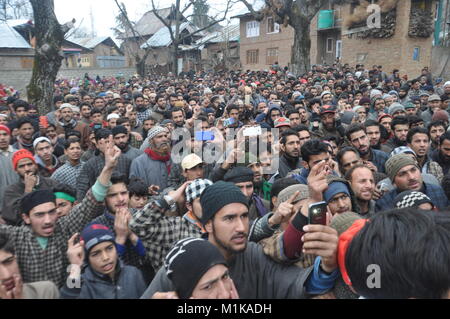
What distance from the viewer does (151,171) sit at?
4.93m

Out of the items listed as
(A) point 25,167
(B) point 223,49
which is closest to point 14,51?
(B) point 223,49

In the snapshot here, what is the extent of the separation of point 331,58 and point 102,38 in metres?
33.4

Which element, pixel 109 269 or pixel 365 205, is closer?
pixel 109 269

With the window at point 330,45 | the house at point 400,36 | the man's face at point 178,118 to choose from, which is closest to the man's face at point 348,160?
the man's face at point 178,118

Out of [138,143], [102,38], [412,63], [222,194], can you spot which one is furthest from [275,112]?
[102,38]

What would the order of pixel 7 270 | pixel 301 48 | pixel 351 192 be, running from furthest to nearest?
1. pixel 301 48
2. pixel 351 192
3. pixel 7 270

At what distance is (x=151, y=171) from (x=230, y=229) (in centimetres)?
300

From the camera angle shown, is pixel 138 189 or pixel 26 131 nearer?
pixel 138 189

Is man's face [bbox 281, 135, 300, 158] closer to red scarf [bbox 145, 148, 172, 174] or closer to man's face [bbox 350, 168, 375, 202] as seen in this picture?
man's face [bbox 350, 168, 375, 202]

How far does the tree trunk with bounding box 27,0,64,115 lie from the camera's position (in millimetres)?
9945

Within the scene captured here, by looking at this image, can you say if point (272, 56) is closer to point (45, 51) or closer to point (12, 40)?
point (12, 40)

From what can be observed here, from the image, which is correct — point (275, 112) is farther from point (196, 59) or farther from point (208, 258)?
point (196, 59)

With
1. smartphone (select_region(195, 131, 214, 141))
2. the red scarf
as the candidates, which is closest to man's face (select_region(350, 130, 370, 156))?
smartphone (select_region(195, 131, 214, 141))
